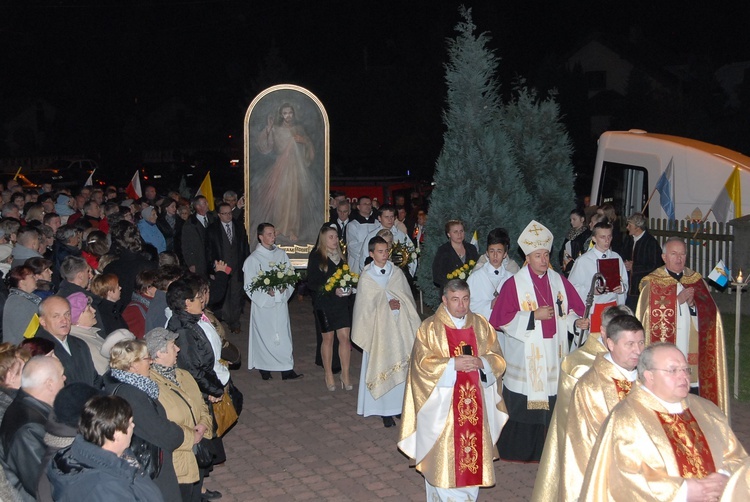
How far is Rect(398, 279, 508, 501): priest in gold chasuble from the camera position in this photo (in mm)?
7074

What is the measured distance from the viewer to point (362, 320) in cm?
953

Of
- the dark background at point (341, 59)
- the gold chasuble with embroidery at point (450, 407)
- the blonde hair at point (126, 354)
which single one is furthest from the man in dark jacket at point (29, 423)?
the dark background at point (341, 59)

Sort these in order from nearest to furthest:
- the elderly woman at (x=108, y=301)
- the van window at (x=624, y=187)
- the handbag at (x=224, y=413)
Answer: the handbag at (x=224, y=413) → the elderly woman at (x=108, y=301) → the van window at (x=624, y=187)

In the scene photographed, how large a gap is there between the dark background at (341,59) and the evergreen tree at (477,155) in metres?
22.5

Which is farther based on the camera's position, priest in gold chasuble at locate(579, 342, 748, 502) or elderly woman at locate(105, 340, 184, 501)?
elderly woman at locate(105, 340, 184, 501)

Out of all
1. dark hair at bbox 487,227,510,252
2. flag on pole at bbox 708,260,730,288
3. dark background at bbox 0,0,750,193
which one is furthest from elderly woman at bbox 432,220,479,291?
dark background at bbox 0,0,750,193

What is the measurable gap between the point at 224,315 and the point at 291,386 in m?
3.17

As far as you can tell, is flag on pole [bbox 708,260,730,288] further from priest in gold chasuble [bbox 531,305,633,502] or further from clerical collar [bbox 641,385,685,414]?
clerical collar [bbox 641,385,685,414]

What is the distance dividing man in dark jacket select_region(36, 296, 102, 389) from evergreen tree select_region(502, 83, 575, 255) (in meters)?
8.57

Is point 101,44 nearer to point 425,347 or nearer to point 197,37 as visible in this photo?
point 197,37

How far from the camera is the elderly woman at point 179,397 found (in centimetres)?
583

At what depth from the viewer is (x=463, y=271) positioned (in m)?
10.4

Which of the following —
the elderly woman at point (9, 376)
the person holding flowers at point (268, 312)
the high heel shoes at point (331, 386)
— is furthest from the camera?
the person holding flowers at point (268, 312)

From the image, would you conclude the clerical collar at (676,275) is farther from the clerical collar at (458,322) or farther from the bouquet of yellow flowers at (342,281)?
the bouquet of yellow flowers at (342,281)
